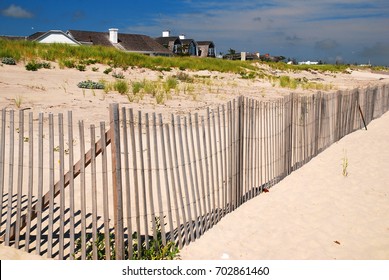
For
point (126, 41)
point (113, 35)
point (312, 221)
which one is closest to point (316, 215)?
point (312, 221)

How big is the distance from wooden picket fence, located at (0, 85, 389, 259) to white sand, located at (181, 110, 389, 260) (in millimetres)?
216

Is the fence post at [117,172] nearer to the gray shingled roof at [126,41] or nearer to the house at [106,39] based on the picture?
the house at [106,39]

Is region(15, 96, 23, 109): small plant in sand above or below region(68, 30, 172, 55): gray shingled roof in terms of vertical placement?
below

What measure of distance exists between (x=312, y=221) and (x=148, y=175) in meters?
2.57

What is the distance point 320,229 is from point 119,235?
273 centimetres

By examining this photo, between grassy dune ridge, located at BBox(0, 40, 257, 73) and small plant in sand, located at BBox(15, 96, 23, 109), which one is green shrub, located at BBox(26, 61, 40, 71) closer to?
grassy dune ridge, located at BBox(0, 40, 257, 73)

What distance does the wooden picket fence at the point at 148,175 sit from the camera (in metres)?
3.86

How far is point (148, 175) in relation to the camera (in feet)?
13.5

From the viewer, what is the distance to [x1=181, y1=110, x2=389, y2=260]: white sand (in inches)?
179

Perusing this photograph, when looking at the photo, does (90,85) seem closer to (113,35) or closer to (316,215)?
(316,215)

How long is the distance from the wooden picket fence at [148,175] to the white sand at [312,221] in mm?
216

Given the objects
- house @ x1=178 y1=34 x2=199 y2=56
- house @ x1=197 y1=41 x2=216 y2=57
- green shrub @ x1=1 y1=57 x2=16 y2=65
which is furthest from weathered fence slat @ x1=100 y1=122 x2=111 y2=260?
house @ x1=197 y1=41 x2=216 y2=57
